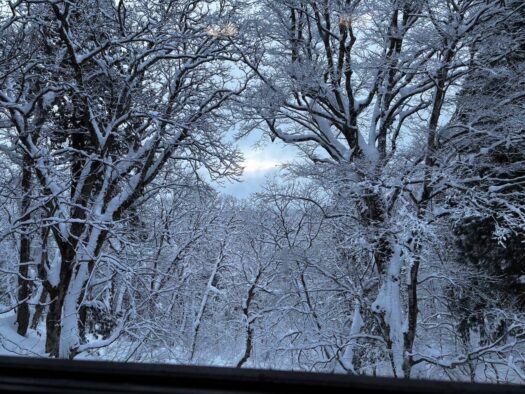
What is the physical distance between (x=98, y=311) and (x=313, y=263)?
447 centimetres

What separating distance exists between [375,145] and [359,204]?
1.23 metres

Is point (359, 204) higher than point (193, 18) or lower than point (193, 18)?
lower

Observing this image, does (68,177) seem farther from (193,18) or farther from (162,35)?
(193,18)

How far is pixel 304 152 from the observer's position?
28.2 ft

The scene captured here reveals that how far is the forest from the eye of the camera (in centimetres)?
547

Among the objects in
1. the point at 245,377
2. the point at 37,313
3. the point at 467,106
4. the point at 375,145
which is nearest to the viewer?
the point at 245,377

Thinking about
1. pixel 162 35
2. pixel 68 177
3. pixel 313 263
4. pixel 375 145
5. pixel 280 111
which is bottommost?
pixel 313 263

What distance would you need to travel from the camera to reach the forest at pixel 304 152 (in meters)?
5.47

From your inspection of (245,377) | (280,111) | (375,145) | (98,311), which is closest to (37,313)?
(98,311)

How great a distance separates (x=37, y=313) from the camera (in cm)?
915

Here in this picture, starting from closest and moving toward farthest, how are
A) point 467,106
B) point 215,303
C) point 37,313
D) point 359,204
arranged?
point 467,106
point 359,204
point 37,313
point 215,303

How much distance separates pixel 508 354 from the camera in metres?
5.88

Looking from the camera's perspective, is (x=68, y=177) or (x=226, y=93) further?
(x=226, y=93)

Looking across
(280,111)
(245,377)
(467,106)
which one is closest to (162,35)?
(280,111)
